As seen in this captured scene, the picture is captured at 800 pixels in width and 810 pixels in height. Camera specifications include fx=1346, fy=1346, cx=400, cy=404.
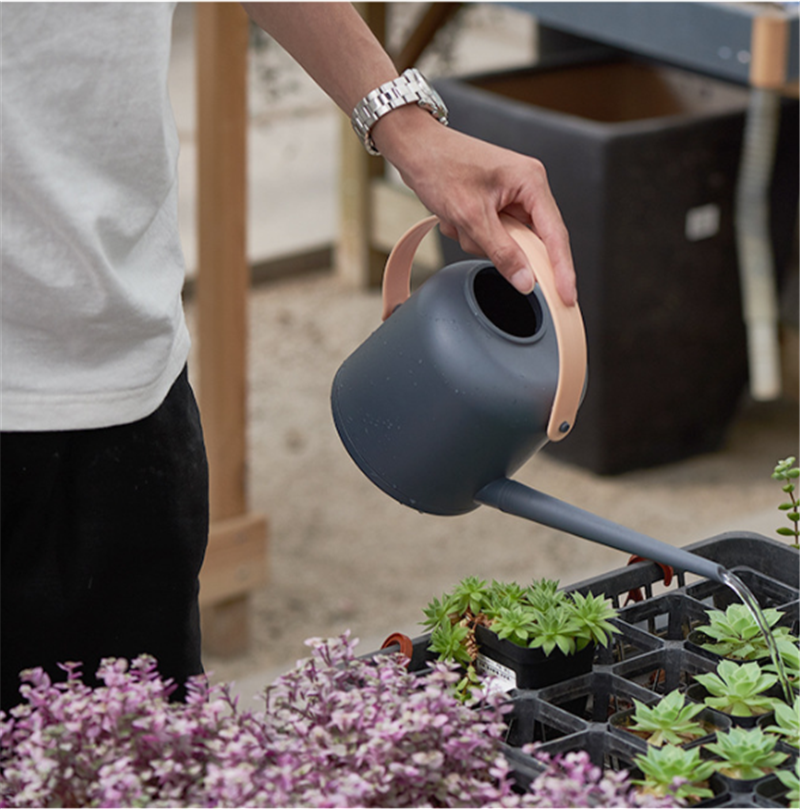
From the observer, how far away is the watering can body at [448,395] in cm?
96

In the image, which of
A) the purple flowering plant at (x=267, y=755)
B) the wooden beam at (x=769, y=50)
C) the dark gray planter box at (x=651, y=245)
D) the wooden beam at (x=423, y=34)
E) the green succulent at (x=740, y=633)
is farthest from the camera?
the wooden beam at (x=423, y=34)

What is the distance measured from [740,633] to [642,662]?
8 cm

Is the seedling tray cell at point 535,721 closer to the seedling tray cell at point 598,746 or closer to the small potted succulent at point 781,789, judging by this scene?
the seedling tray cell at point 598,746

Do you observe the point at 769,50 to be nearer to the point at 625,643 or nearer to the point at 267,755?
the point at 625,643

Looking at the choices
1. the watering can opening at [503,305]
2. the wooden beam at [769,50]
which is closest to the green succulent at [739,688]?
the watering can opening at [503,305]

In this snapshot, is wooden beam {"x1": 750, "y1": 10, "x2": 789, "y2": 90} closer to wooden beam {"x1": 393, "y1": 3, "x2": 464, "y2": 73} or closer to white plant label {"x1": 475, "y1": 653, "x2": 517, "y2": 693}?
wooden beam {"x1": 393, "y1": 3, "x2": 464, "y2": 73}

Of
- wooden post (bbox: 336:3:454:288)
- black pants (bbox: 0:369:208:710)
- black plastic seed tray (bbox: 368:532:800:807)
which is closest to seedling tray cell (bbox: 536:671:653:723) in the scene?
black plastic seed tray (bbox: 368:532:800:807)

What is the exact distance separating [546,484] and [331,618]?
2.67 feet

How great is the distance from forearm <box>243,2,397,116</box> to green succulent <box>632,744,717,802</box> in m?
0.60

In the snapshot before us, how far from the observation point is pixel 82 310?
1.02 meters

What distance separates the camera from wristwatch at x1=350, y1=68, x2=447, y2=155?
1095 millimetres

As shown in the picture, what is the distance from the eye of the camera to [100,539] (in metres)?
1.13

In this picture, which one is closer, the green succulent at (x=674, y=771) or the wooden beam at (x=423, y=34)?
the green succulent at (x=674, y=771)

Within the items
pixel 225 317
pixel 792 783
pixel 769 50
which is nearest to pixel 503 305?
pixel 792 783
